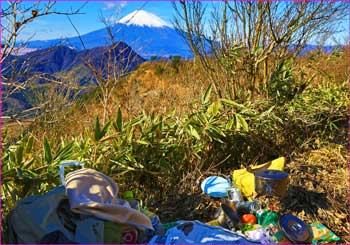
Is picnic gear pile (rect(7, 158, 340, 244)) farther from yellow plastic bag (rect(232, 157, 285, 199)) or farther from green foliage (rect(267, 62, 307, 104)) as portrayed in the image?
green foliage (rect(267, 62, 307, 104))

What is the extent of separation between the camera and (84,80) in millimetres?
4391

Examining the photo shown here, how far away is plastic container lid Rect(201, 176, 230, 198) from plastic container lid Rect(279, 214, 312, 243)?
1.85 ft

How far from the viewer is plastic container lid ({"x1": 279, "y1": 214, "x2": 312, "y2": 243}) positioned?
226 cm

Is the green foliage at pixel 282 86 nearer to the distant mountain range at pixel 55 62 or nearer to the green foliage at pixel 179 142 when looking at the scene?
the green foliage at pixel 179 142

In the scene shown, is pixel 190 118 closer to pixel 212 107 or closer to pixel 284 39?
pixel 212 107

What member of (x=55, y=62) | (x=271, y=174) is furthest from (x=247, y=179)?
(x=55, y=62)

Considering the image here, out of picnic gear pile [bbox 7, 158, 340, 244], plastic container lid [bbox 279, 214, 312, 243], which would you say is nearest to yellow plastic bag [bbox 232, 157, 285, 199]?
picnic gear pile [bbox 7, 158, 340, 244]

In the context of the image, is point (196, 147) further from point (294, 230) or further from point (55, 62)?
point (55, 62)

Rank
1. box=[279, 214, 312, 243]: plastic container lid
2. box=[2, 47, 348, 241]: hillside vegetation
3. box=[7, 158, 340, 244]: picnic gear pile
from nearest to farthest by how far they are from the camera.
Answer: box=[7, 158, 340, 244]: picnic gear pile → box=[279, 214, 312, 243]: plastic container lid → box=[2, 47, 348, 241]: hillside vegetation

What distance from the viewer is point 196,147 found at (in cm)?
315

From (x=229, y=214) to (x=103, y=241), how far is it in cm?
94

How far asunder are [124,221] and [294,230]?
3.68 feet

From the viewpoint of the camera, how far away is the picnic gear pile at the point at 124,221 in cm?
179

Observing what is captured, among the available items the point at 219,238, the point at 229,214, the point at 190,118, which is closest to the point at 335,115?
the point at 190,118
